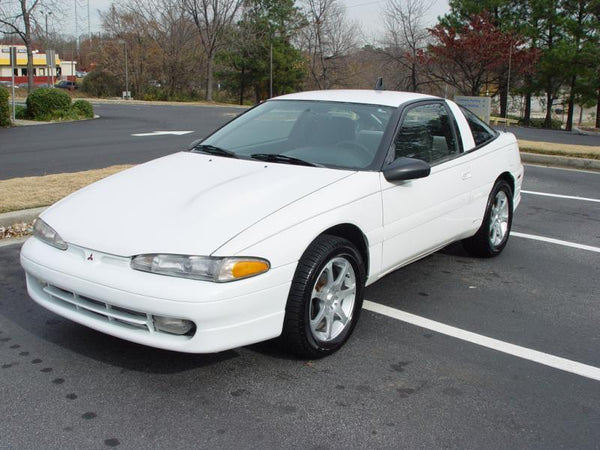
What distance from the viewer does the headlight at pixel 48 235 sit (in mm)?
3615

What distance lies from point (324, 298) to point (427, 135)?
5.91 ft

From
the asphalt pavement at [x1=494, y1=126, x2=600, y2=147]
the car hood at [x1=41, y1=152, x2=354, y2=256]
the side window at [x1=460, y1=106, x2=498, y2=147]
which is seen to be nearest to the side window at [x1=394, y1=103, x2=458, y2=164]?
the side window at [x1=460, y1=106, x2=498, y2=147]

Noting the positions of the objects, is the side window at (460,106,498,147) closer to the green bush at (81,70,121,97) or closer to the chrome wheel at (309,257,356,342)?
the chrome wheel at (309,257,356,342)

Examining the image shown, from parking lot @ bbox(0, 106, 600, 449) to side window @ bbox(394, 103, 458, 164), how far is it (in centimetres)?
109

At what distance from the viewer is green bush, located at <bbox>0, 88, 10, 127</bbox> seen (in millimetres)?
19284

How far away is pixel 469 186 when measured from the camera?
522 centimetres

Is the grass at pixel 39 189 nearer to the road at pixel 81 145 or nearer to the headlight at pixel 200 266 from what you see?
the road at pixel 81 145

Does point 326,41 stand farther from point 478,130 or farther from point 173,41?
point 478,130

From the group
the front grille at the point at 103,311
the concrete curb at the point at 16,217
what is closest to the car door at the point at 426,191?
the front grille at the point at 103,311

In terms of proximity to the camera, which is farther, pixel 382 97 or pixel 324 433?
pixel 382 97

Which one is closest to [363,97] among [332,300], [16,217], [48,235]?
[332,300]

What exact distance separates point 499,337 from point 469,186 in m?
1.50

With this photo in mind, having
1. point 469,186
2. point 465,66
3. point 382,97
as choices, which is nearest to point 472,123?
point 469,186

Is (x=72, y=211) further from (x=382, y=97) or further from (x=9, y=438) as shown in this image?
(x=382, y=97)
